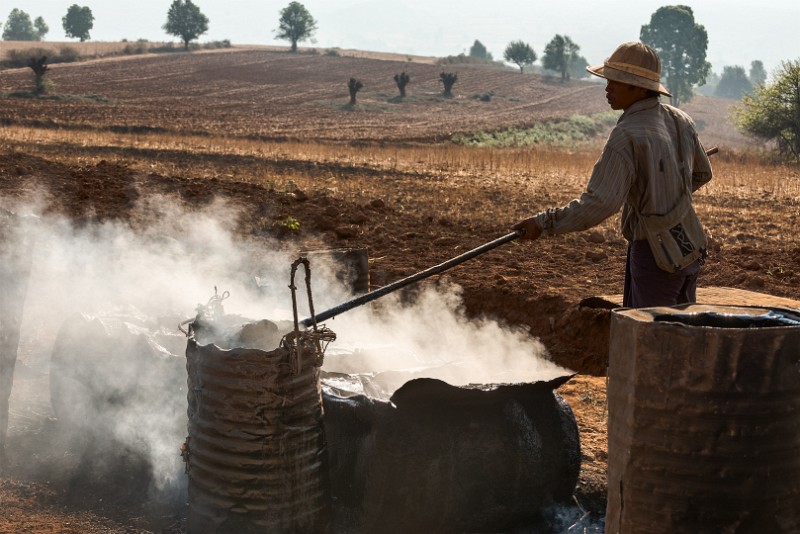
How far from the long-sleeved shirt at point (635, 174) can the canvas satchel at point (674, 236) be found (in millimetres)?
31

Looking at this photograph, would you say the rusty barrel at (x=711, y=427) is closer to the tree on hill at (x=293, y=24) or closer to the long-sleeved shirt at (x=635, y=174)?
the long-sleeved shirt at (x=635, y=174)

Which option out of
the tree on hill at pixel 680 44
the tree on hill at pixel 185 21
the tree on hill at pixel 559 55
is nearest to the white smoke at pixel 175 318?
the tree on hill at pixel 185 21

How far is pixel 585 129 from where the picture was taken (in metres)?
50.5

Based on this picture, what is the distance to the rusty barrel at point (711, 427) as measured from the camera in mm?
2729

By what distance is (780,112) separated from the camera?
33.7 meters

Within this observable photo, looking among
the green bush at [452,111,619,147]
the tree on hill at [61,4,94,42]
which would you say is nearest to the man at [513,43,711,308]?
the green bush at [452,111,619,147]

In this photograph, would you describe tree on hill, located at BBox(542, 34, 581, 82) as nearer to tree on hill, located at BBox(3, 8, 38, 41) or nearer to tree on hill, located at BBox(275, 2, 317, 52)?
tree on hill, located at BBox(275, 2, 317, 52)

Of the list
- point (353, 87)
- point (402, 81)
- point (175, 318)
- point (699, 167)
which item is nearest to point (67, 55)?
point (402, 81)

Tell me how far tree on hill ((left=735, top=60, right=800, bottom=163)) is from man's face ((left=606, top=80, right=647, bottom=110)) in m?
30.5

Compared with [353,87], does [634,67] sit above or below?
below

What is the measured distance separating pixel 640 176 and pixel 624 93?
0.37 m

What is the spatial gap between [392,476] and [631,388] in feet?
4.04

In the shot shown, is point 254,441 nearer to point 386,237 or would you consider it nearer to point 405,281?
point 405,281

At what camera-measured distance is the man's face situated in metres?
3.99
